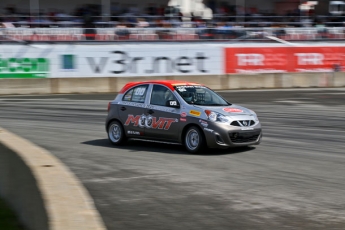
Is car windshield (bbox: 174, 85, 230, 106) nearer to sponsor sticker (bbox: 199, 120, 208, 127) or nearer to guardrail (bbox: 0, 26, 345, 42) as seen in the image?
sponsor sticker (bbox: 199, 120, 208, 127)

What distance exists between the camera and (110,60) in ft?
97.2

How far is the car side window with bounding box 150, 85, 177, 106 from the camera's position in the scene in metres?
11.9

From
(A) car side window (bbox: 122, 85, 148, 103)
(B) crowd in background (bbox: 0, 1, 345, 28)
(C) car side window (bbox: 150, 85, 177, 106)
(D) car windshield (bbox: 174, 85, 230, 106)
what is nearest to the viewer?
(D) car windshield (bbox: 174, 85, 230, 106)

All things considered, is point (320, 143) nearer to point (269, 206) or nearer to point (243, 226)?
point (269, 206)

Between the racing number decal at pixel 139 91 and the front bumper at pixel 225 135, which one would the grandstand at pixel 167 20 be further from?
the front bumper at pixel 225 135

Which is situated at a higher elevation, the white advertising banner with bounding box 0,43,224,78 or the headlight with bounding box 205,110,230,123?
the white advertising banner with bounding box 0,43,224,78

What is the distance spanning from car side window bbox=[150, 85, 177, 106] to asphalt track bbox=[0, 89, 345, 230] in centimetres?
99

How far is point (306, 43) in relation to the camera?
35000mm

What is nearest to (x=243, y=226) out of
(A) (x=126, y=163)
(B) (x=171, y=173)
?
(B) (x=171, y=173)

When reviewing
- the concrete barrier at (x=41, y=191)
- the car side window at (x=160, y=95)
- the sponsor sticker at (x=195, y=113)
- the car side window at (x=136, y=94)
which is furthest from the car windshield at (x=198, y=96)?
the concrete barrier at (x=41, y=191)

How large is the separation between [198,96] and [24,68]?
1780 cm

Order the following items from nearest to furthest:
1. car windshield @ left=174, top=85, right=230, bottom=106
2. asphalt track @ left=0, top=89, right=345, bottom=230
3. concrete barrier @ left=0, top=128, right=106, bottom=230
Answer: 1. concrete barrier @ left=0, top=128, right=106, bottom=230
2. asphalt track @ left=0, top=89, right=345, bottom=230
3. car windshield @ left=174, top=85, right=230, bottom=106

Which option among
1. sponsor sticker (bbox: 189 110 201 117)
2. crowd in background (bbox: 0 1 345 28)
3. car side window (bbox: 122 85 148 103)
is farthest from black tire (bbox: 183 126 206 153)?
crowd in background (bbox: 0 1 345 28)

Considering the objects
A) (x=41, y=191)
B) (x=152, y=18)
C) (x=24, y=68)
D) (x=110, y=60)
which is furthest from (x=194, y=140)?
(x=152, y=18)
